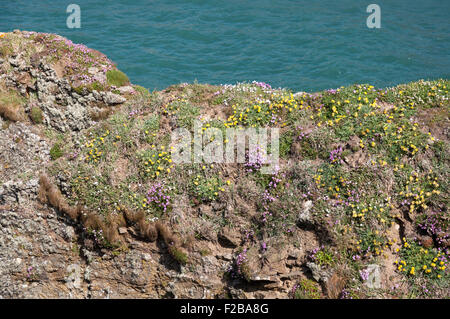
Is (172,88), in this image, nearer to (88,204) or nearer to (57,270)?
(88,204)

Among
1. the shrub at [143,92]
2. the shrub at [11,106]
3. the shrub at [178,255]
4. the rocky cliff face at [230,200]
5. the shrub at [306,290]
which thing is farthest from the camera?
the shrub at [143,92]

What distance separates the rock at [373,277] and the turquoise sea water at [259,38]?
15678 mm

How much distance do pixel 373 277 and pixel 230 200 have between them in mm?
4744

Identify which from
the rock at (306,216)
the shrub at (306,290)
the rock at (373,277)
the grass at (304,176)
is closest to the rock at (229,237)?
the grass at (304,176)

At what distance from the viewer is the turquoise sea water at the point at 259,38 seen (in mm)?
27281

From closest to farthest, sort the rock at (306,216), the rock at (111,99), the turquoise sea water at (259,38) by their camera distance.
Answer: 1. the rock at (306,216)
2. the rock at (111,99)
3. the turquoise sea water at (259,38)

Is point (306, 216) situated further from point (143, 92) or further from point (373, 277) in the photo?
point (143, 92)

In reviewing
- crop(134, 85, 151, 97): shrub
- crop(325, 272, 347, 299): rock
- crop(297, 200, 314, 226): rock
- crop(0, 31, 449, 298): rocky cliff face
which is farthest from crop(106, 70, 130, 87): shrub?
crop(325, 272, 347, 299): rock

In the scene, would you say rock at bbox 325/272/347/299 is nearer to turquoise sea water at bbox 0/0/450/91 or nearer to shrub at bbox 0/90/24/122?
shrub at bbox 0/90/24/122

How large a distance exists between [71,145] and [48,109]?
2.10 metres

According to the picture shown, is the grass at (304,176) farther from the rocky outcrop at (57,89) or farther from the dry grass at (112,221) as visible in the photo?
the rocky outcrop at (57,89)

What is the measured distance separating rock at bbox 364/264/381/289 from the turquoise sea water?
1568 centimetres

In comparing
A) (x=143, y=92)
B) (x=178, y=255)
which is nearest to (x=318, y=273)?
(x=178, y=255)

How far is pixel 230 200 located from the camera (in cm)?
1316
